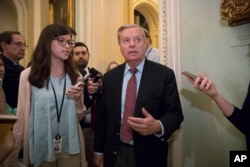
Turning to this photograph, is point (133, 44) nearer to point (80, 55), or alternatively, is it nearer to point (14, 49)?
point (80, 55)

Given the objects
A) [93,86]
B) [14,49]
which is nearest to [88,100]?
[93,86]

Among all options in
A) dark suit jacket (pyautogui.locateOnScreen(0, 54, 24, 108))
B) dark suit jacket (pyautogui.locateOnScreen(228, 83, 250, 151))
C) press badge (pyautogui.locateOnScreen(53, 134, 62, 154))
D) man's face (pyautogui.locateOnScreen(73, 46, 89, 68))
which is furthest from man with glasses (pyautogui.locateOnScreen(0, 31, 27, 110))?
dark suit jacket (pyautogui.locateOnScreen(228, 83, 250, 151))

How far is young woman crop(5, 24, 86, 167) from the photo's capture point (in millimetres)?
2305

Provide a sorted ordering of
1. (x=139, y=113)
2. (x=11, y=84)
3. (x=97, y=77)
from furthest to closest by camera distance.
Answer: (x=11, y=84), (x=97, y=77), (x=139, y=113)

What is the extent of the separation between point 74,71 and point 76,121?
0.38 metres

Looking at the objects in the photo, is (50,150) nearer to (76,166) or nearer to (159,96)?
(76,166)

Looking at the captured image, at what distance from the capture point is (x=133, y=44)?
2.44 meters

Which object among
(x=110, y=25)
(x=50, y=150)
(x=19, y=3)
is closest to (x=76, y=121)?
(x=50, y=150)

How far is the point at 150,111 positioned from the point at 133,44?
519 mm

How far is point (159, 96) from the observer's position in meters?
2.29

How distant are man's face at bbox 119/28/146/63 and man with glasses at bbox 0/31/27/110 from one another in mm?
1142

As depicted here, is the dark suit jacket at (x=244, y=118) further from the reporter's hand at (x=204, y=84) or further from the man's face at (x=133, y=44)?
the man's face at (x=133, y=44)

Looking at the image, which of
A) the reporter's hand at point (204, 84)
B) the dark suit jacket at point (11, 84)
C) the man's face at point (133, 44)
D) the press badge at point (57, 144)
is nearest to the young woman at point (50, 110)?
the press badge at point (57, 144)

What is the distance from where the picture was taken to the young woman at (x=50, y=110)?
2.30 meters
